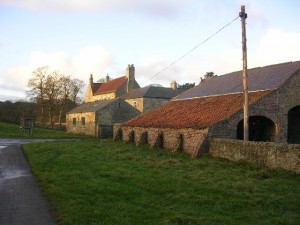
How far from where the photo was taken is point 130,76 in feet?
237

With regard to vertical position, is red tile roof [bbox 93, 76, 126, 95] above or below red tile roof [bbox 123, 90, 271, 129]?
above

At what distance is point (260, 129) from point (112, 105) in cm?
2546

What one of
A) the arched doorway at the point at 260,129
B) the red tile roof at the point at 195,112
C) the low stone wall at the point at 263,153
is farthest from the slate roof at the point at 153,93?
the low stone wall at the point at 263,153

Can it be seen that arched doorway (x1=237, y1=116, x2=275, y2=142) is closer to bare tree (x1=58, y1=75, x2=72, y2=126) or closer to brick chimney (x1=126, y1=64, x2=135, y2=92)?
brick chimney (x1=126, y1=64, x2=135, y2=92)

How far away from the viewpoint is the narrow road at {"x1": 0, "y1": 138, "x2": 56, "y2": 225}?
8625mm

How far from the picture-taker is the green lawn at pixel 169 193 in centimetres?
877

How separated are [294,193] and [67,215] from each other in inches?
268

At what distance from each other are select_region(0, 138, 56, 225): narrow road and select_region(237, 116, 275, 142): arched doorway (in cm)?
1395

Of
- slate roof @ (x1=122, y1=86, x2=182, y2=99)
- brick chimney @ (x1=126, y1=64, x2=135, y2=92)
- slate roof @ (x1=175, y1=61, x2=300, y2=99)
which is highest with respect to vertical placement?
brick chimney @ (x1=126, y1=64, x2=135, y2=92)

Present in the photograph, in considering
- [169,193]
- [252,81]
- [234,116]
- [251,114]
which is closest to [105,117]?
[252,81]

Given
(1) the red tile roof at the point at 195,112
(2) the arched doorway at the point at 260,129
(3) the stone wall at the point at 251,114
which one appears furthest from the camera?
(2) the arched doorway at the point at 260,129

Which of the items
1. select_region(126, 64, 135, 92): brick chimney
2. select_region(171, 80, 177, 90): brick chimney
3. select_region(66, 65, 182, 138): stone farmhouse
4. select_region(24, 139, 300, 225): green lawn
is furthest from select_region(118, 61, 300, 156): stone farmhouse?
select_region(126, 64, 135, 92): brick chimney

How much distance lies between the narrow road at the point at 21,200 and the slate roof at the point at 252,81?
1639cm

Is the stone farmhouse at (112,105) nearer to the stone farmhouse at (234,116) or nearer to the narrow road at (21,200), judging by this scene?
the stone farmhouse at (234,116)
